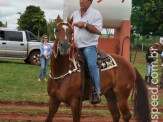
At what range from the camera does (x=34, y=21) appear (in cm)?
8062

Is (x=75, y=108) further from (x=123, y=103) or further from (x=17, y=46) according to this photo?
(x=17, y=46)

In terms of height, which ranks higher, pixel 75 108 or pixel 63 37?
pixel 63 37

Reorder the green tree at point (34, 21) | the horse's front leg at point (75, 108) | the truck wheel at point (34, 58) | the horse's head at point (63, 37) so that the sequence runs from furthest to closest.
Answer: the green tree at point (34, 21) → the truck wheel at point (34, 58) → the horse's front leg at point (75, 108) → the horse's head at point (63, 37)

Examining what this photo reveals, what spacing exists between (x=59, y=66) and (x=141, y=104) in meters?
2.40

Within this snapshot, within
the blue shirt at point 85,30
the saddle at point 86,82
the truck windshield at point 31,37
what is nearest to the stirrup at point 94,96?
the saddle at point 86,82

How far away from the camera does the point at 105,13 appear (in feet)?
44.0

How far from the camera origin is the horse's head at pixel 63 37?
575cm

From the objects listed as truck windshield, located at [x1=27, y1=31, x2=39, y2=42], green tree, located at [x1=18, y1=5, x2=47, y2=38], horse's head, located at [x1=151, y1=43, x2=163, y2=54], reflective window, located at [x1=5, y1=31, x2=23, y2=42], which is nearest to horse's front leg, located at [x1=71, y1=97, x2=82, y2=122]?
horse's head, located at [x1=151, y1=43, x2=163, y2=54]

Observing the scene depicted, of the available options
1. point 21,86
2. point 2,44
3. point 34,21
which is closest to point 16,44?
point 2,44

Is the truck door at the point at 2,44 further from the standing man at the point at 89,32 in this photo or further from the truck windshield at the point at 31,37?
the standing man at the point at 89,32

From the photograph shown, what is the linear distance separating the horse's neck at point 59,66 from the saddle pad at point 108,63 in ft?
3.32

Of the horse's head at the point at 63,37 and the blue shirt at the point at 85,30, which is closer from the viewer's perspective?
the horse's head at the point at 63,37

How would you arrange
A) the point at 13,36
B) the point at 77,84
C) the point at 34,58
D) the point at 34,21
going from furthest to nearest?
1. the point at 34,21
2. the point at 34,58
3. the point at 13,36
4. the point at 77,84

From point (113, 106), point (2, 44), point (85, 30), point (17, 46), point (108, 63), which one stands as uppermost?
point (85, 30)
